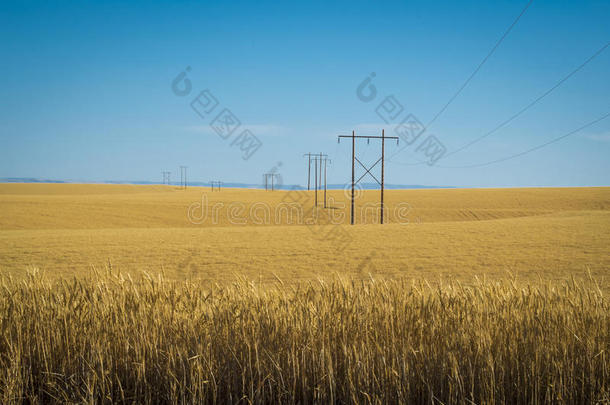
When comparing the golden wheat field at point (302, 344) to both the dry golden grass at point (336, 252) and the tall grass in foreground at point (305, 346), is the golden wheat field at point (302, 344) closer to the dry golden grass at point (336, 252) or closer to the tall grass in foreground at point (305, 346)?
the tall grass in foreground at point (305, 346)

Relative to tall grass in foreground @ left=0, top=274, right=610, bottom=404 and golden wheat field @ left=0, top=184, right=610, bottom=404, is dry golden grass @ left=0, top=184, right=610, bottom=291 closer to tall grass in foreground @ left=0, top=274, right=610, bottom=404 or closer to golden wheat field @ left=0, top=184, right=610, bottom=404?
golden wheat field @ left=0, top=184, right=610, bottom=404

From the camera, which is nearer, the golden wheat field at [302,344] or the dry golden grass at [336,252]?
the golden wheat field at [302,344]

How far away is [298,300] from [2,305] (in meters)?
3.85

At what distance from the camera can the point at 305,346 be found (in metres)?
4.02

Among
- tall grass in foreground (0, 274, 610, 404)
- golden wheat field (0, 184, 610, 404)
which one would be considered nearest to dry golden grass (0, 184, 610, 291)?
golden wheat field (0, 184, 610, 404)

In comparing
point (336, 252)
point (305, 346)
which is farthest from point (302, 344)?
point (336, 252)

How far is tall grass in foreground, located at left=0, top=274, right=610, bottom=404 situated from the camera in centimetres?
374

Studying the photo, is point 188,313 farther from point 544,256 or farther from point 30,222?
point 30,222

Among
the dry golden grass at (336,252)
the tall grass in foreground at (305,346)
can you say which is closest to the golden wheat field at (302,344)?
the tall grass in foreground at (305,346)

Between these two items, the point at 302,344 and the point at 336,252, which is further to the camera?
the point at 336,252

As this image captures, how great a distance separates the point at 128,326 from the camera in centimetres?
447

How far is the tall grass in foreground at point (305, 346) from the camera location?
3.74 meters

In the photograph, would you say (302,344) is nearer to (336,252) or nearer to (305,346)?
(305,346)

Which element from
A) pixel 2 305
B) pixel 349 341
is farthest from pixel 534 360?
pixel 2 305
